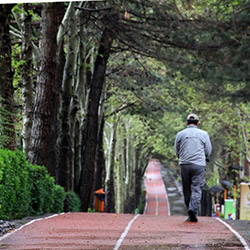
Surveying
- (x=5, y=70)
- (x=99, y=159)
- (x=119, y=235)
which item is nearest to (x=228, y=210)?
(x=99, y=159)

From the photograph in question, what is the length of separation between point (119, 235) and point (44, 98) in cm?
811

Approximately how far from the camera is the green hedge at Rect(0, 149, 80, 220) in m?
10.4

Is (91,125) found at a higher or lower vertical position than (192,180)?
higher

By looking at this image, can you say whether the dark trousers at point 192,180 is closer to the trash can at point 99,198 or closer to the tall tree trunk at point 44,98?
the tall tree trunk at point 44,98

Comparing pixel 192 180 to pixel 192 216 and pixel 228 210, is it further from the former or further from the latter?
pixel 228 210

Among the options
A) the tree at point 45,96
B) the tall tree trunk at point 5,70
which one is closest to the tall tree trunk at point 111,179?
the tree at point 45,96

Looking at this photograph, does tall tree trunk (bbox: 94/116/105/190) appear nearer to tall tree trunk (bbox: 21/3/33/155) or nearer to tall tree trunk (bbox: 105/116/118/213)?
tall tree trunk (bbox: 105/116/118/213)

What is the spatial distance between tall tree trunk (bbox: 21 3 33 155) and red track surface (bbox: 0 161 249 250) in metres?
6.28

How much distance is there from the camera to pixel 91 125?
78.4 feet

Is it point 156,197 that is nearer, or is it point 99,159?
point 99,159

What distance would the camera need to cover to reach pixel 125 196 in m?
47.7

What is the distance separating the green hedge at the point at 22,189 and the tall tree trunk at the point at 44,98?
132 cm

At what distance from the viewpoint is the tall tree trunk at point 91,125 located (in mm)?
23158

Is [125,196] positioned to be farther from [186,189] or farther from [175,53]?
[186,189]
